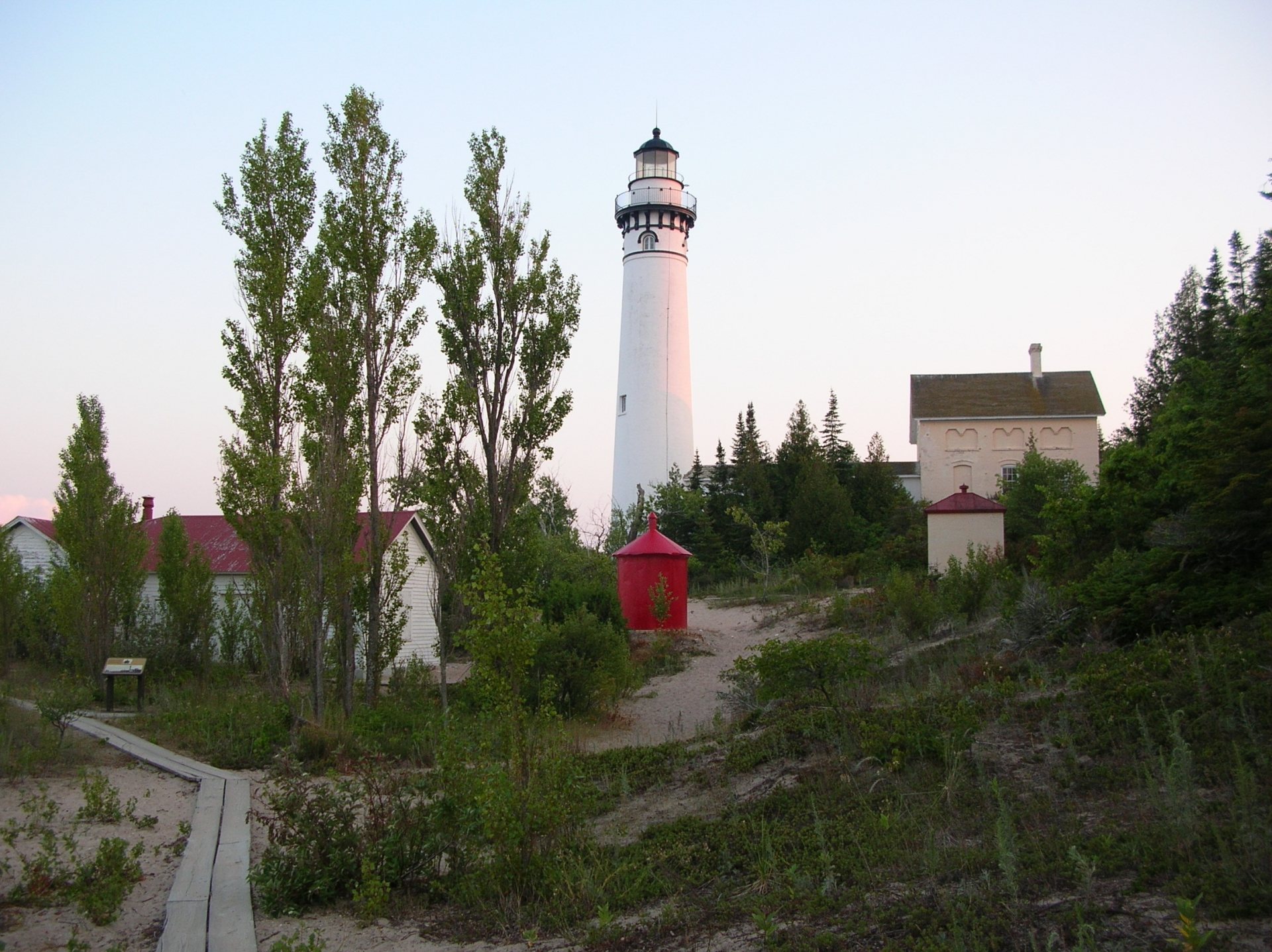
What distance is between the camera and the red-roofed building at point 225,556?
A: 76.0ft

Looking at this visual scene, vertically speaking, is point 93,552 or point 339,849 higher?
point 93,552

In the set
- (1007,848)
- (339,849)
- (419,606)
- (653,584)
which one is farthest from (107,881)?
(419,606)

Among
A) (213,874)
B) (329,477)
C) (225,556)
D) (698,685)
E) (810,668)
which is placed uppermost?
(329,477)

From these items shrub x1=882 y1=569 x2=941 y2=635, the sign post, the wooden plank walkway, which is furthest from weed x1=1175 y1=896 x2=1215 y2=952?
the sign post

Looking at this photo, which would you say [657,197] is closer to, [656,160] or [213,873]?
Result: [656,160]

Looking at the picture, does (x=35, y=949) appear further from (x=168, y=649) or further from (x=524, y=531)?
(x=168, y=649)

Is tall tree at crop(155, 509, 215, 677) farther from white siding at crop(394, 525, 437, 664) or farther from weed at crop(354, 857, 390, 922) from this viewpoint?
weed at crop(354, 857, 390, 922)

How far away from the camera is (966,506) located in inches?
844

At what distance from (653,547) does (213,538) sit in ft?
39.8

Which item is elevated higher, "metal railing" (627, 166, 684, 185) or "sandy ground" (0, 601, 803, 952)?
"metal railing" (627, 166, 684, 185)

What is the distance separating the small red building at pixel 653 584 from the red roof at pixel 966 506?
18.9 ft

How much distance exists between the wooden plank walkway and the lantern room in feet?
92.6

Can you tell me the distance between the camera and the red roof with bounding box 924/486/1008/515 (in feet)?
69.9

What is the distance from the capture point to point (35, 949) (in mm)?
5250
